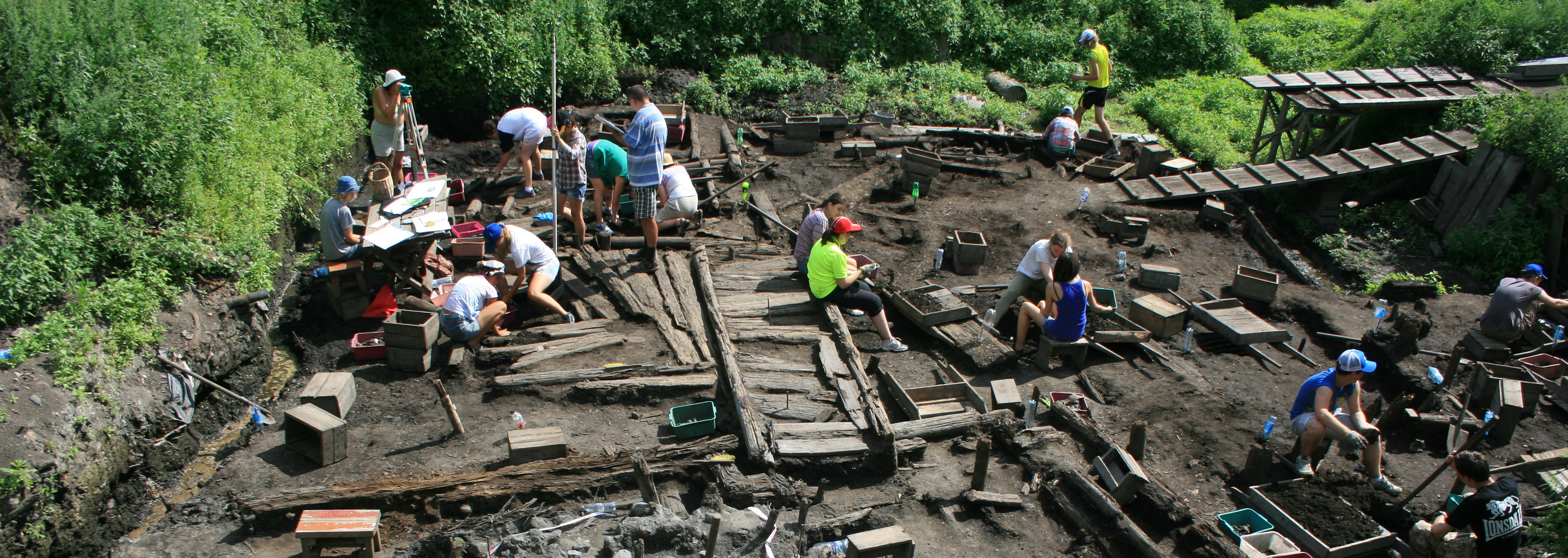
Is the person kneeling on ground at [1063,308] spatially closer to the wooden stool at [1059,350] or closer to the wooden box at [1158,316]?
the wooden stool at [1059,350]

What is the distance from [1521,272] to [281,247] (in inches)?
656

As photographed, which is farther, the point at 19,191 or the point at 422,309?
the point at 422,309

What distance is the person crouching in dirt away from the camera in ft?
24.1

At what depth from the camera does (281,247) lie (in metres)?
10.7

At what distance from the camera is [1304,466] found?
24.9 ft

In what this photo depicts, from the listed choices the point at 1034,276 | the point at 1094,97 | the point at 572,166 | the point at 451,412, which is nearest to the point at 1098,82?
the point at 1094,97

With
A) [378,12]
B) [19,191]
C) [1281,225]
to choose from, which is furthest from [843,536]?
[378,12]

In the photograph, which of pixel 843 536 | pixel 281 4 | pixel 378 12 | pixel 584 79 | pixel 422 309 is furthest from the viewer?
pixel 584 79

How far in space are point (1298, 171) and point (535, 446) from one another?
12.5m

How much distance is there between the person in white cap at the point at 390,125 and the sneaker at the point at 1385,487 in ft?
39.7

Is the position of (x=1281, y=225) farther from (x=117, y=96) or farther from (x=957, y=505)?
(x=117, y=96)

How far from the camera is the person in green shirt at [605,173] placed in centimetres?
1120

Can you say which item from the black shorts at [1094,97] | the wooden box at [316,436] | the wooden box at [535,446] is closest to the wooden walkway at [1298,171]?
the black shorts at [1094,97]

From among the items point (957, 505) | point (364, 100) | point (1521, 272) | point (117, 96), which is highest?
point (117, 96)
